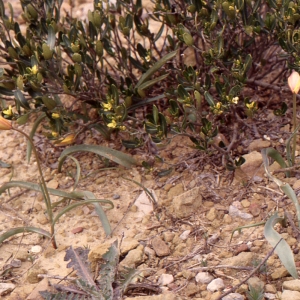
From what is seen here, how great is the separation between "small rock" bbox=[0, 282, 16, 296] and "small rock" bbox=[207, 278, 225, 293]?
0.85 m

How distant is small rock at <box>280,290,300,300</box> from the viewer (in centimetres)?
226

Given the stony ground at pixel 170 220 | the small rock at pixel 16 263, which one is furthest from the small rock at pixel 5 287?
the small rock at pixel 16 263

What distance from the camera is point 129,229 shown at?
2908 mm

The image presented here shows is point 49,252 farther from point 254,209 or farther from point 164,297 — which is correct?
point 254,209

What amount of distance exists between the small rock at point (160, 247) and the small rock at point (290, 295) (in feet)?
1.92

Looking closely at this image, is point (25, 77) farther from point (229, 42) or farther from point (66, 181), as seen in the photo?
point (229, 42)

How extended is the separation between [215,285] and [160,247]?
1.18 ft

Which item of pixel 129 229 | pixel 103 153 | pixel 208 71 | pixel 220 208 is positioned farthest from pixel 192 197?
pixel 208 71

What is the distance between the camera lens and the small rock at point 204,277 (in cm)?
248

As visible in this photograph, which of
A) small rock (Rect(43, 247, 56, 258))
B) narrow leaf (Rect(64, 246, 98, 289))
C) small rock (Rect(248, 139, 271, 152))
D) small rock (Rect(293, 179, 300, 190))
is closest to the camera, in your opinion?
narrow leaf (Rect(64, 246, 98, 289))

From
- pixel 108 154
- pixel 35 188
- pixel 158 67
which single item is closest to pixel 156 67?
pixel 158 67

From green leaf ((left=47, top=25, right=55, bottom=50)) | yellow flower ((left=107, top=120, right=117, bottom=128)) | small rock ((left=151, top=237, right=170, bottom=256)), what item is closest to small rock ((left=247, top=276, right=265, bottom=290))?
small rock ((left=151, top=237, right=170, bottom=256))

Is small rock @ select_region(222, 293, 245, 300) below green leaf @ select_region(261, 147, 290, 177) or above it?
below

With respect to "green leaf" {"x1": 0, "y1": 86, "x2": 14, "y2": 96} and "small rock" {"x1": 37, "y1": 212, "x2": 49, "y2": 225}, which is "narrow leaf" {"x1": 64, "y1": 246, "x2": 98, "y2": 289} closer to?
"small rock" {"x1": 37, "y1": 212, "x2": 49, "y2": 225}
